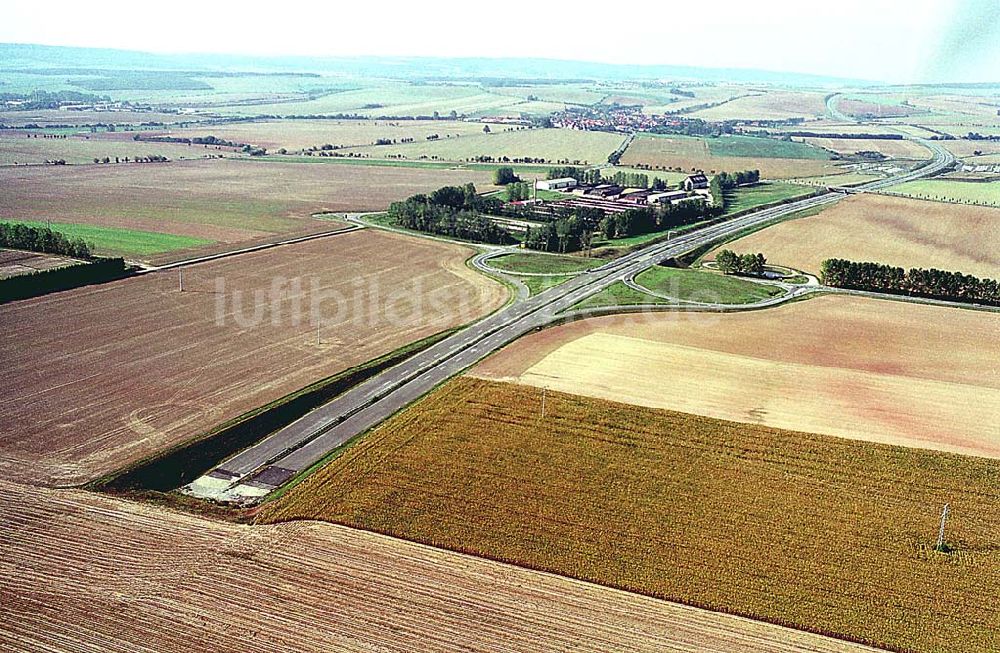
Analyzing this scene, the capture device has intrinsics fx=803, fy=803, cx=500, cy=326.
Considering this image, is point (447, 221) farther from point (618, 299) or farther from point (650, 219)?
point (618, 299)

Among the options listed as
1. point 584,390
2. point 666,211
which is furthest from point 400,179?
point 584,390

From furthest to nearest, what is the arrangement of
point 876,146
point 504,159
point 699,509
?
point 876,146, point 504,159, point 699,509

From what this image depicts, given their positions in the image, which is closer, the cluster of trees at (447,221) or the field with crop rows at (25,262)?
the field with crop rows at (25,262)

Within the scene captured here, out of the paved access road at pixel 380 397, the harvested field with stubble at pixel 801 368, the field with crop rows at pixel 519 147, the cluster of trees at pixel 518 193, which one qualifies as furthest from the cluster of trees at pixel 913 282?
the field with crop rows at pixel 519 147

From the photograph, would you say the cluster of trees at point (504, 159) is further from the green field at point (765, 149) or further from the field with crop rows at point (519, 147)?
the green field at point (765, 149)

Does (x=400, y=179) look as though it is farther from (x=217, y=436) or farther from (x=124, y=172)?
(x=217, y=436)

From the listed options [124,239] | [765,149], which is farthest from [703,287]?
[765,149]
